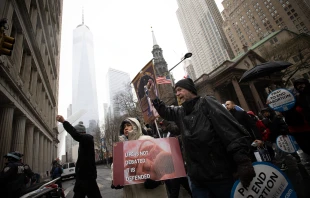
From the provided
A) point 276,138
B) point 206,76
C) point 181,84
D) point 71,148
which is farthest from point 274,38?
point 71,148

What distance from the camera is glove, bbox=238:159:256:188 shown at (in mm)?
1476

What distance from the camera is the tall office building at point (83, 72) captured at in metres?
106

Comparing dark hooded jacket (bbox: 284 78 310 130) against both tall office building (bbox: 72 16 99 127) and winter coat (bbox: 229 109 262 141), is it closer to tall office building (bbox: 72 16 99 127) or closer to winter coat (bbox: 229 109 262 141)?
winter coat (bbox: 229 109 262 141)

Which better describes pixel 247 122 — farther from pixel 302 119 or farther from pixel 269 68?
pixel 269 68

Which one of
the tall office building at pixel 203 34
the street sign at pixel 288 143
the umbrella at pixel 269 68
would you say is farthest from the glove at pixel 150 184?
the tall office building at pixel 203 34

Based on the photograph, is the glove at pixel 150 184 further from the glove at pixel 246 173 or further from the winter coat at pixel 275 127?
the winter coat at pixel 275 127

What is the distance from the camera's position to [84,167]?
301 cm

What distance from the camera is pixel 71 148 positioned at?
10938 centimetres

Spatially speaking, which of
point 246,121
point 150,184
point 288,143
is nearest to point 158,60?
point 288,143

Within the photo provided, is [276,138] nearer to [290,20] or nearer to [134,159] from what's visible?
[134,159]

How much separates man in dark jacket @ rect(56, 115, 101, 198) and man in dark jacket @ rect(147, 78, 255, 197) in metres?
1.96

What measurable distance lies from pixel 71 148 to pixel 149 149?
4899 inches

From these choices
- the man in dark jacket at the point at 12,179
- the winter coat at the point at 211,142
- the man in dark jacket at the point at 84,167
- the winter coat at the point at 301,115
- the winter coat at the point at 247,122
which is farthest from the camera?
the winter coat at the point at 247,122

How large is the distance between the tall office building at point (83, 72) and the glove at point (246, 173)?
104 meters
